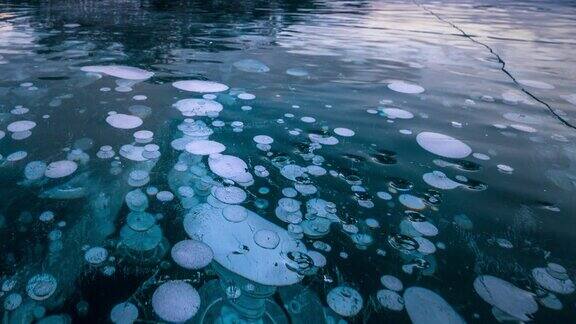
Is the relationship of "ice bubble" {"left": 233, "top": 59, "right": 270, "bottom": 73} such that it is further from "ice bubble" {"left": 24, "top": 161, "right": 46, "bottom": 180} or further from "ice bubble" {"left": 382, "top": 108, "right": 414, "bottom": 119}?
"ice bubble" {"left": 24, "top": 161, "right": 46, "bottom": 180}

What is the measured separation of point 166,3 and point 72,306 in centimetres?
1097

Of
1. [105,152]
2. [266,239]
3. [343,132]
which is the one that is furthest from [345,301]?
[105,152]

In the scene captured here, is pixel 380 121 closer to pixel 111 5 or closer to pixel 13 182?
pixel 13 182

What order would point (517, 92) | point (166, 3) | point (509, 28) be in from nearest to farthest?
point (517, 92) → point (509, 28) → point (166, 3)

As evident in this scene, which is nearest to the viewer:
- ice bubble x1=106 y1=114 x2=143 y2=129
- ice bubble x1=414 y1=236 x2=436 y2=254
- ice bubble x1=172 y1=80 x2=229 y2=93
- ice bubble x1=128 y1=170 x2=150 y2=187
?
ice bubble x1=414 y1=236 x2=436 y2=254

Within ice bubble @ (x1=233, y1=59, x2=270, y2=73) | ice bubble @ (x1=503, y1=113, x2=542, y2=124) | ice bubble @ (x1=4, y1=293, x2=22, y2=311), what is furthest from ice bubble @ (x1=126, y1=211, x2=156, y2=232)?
ice bubble @ (x1=503, y1=113, x2=542, y2=124)

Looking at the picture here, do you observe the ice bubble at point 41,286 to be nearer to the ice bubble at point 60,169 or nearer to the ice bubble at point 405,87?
the ice bubble at point 60,169

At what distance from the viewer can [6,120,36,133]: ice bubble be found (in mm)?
2326

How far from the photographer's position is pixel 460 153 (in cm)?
231

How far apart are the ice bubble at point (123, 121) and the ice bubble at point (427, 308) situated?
2213 millimetres

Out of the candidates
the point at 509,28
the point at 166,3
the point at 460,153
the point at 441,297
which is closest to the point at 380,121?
the point at 460,153

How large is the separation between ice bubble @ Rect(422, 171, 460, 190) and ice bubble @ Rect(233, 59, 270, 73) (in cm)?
260

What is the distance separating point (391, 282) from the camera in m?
1.33

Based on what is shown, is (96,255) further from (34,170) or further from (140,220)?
(34,170)
